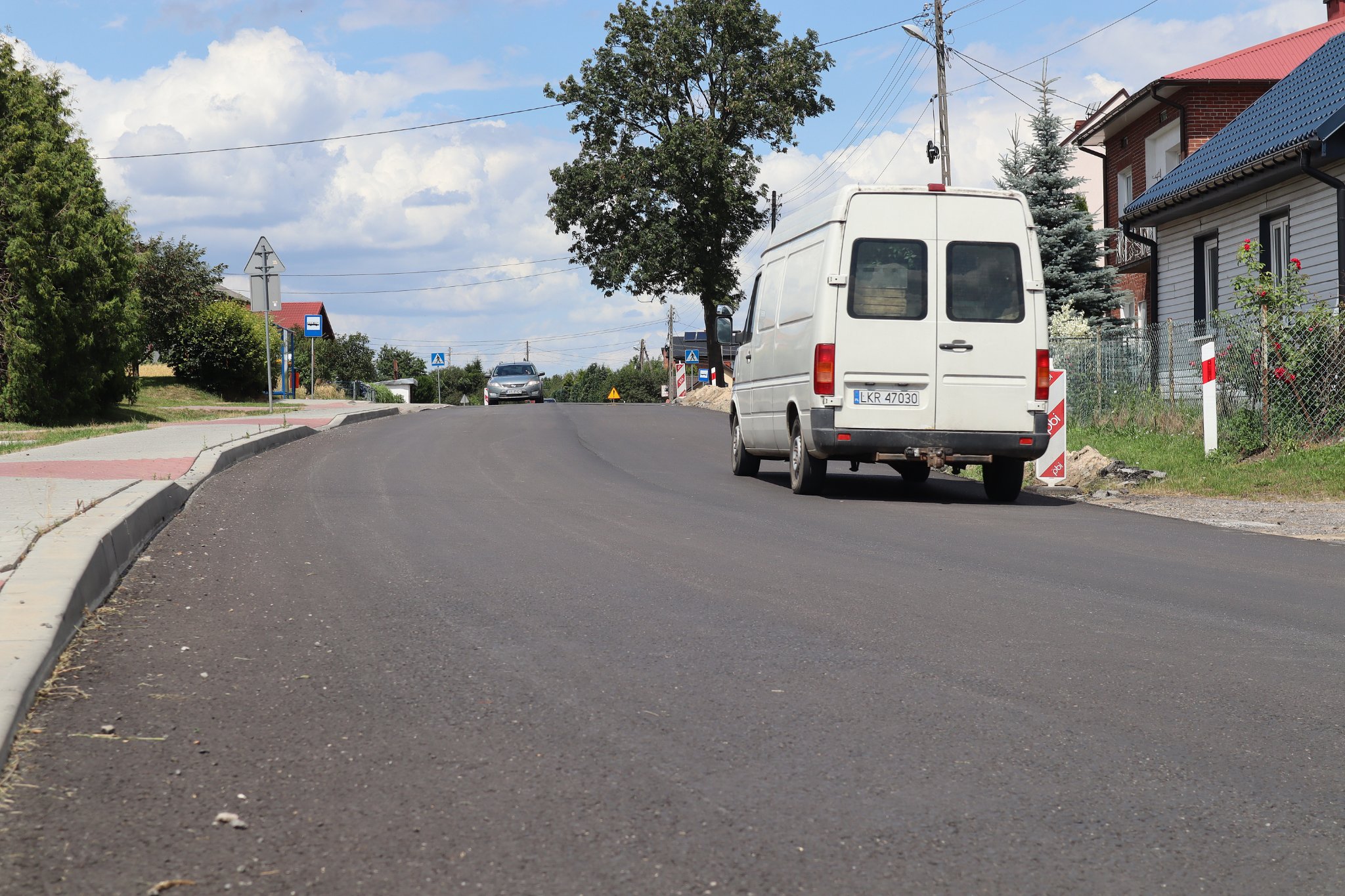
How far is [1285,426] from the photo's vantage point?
583 inches

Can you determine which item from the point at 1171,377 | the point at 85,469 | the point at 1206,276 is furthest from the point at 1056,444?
the point at 1206,276

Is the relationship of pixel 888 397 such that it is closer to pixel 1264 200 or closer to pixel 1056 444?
pixel 1056 444

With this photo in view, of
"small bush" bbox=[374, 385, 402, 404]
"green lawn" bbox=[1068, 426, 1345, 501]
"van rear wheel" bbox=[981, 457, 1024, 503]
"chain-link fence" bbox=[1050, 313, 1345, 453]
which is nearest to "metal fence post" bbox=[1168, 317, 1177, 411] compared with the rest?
"chain-link fence" bbox=[1050, 313, 1345, 453]

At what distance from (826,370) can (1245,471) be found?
205 inches

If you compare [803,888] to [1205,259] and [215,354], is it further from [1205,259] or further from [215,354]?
→ [215,354]

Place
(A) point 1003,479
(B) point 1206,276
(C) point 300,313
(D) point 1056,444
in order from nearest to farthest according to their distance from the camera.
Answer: (A) point 1003,479 < (D) point 1056,444 < (B) point 1206,276 < (C) point 300,313

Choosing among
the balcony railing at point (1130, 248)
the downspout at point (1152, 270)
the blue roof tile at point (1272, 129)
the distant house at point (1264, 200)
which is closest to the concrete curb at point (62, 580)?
the distant house at point (1264, 200)

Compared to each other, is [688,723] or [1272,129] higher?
[1272,129]

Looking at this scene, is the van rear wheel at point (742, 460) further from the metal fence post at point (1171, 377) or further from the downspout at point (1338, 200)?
the downspout at point (1338, 200)

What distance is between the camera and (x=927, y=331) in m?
12.1

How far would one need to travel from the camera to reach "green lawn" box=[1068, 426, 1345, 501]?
13000 mm

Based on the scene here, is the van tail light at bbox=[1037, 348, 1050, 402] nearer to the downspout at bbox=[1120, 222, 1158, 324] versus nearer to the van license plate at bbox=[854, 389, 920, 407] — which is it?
the van license plate at bbox=[854, 389, 920, 407]

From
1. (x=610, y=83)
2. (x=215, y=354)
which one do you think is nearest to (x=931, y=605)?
(x=215, y=354)

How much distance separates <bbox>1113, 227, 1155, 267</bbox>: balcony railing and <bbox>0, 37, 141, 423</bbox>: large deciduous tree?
71.9 feet
